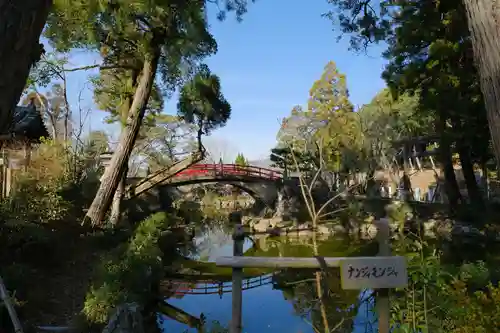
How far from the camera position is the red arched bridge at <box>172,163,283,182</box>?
1778 centimetres

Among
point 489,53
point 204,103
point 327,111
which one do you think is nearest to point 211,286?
point 204,103

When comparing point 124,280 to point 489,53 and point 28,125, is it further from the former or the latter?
point 28,125

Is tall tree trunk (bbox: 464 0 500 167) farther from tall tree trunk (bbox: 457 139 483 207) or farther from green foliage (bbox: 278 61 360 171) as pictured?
green foliage (bbox: 278 61 360 171)

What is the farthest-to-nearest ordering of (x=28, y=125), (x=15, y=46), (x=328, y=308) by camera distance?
(x=28, y=125) → (x=328, y=308) → (x=15, y=46)

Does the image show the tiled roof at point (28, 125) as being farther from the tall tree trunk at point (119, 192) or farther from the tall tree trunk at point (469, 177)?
the tall tree trunk at point (469, 177)

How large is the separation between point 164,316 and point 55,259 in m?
1.85

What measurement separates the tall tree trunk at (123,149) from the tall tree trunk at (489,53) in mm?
7103

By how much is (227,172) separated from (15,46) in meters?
17.3

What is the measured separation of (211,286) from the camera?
838cm

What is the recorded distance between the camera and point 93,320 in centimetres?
391

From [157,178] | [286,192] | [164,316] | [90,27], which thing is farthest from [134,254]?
[286,192]

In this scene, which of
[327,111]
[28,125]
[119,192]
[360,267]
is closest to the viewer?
[360,267]

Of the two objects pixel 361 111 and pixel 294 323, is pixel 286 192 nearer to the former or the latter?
pixel 361 111

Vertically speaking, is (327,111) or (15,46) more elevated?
(327,111)
